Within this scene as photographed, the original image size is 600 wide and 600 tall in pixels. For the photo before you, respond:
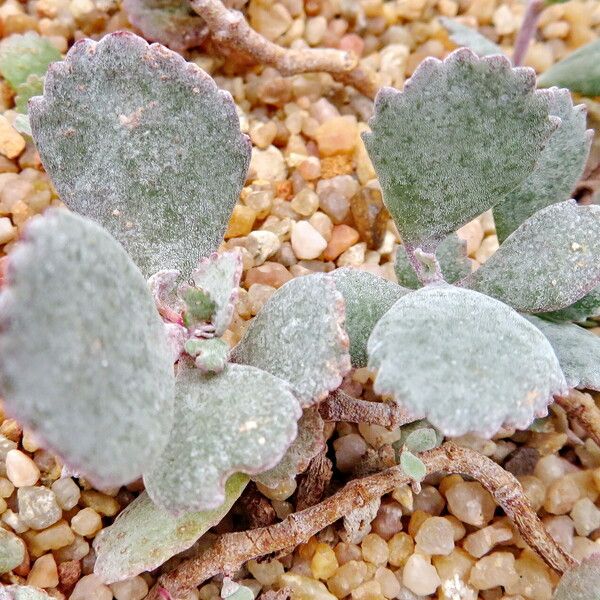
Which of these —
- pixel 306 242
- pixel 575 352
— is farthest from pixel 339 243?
pixel 575 352

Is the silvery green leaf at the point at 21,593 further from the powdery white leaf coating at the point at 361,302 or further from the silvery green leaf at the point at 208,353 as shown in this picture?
the powdery white leaf coating at the point at 361,302

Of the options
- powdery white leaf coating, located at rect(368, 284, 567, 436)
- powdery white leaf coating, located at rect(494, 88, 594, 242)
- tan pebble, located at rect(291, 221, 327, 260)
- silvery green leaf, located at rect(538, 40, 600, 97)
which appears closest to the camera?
powdery white leaf coating, located at rect(368, 284, 567, 436)

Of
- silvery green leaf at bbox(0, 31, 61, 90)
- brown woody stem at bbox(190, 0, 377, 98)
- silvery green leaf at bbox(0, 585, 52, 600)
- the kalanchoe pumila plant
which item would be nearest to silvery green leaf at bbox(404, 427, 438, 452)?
the kalanchoe pumila plant

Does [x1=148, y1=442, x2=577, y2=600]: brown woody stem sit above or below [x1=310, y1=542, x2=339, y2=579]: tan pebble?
above

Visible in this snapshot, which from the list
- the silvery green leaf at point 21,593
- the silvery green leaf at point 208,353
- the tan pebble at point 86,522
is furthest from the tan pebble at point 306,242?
the silvery green leaf at point 21,593

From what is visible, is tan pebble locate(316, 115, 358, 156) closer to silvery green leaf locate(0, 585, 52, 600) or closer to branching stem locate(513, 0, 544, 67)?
branching stem locate(513, 0, 544, 67)

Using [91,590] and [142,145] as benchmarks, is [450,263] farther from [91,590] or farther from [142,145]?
[91,590]

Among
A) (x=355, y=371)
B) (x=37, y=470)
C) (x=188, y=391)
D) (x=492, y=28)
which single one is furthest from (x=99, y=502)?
(x=492, y=28)

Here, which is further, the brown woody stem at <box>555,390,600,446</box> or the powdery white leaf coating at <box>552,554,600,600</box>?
the brown woody stem at <box>555,390,600,446</box>
